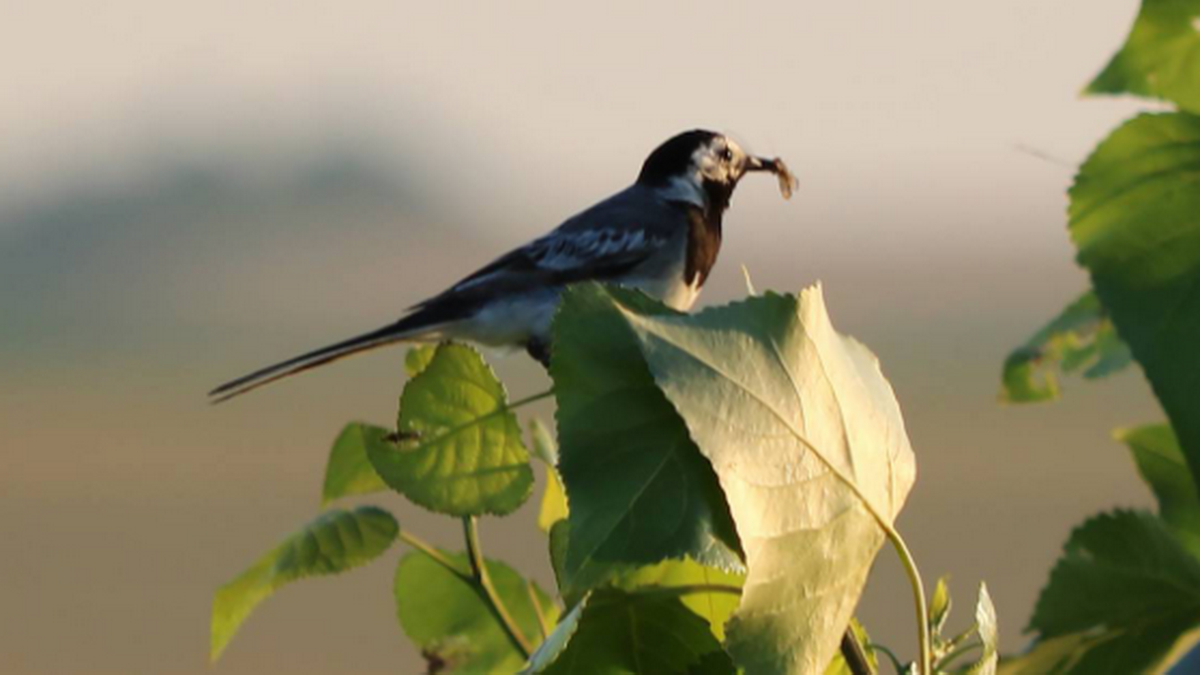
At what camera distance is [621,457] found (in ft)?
3.55

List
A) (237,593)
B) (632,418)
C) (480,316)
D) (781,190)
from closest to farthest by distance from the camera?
(632,418) → (237,593) → (781,190) → (480,316)

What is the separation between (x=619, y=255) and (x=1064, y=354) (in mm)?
4857

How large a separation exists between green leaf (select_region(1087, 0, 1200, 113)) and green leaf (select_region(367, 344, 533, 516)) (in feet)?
2.79

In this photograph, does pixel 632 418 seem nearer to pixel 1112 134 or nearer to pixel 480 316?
pixel 1112 134

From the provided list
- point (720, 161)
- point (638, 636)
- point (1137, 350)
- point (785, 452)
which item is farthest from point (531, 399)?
point (720, 161)

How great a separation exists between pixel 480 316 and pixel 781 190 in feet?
8.88

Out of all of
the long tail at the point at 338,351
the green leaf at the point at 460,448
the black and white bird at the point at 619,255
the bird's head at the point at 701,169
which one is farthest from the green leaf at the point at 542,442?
the bird's head at the point at 701,169

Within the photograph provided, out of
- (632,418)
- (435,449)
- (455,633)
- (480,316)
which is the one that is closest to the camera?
(632,418)

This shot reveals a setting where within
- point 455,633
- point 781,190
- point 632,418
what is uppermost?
point 781,190

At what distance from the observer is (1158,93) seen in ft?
6.03

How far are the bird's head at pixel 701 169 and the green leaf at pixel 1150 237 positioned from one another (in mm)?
6140

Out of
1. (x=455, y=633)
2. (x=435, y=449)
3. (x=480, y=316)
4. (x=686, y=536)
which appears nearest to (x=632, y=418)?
(x=686, y=536)

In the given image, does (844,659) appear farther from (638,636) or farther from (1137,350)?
(1137,350)

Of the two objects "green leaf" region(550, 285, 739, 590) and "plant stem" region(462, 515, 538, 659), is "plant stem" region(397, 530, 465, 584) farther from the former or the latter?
"green leaf" region(550, 285, 739, 590)
